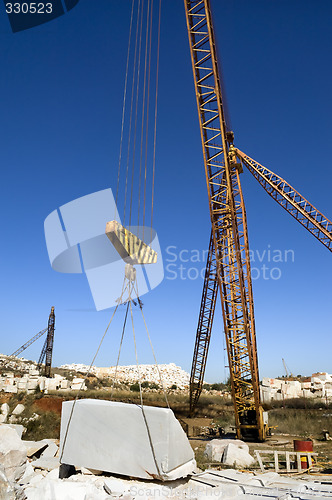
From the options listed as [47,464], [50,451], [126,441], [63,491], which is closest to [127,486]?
[126,441]

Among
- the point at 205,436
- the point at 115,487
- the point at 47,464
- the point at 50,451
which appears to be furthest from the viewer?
the point at 205,436

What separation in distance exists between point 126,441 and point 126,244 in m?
3.97

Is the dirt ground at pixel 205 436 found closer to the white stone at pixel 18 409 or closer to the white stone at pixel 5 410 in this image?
the white stone at pixel 18 409

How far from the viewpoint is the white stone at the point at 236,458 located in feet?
34.0

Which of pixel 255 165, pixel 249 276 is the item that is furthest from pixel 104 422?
pixel 255 165

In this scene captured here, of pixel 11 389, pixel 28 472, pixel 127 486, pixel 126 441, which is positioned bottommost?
pixel 28 472

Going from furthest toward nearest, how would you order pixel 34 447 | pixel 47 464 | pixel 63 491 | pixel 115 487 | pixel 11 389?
pixel 11 389
pixel 34 447
pixel 47 464
pixel 115 487
pixel 63 491

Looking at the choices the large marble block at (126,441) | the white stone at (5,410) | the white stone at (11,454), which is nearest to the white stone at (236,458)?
the large marble block at (126,441)

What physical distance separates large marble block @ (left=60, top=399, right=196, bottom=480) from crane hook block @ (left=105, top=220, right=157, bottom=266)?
3186 millimetres

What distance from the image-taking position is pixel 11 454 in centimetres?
685

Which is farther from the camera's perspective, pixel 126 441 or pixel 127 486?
pixel 126 441

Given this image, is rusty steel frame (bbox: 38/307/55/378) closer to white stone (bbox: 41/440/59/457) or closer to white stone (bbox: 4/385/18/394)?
white stone (bbox: 4/385/18/394)

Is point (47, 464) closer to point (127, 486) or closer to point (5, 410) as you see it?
point (127, 486)

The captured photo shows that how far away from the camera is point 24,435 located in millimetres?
18859
